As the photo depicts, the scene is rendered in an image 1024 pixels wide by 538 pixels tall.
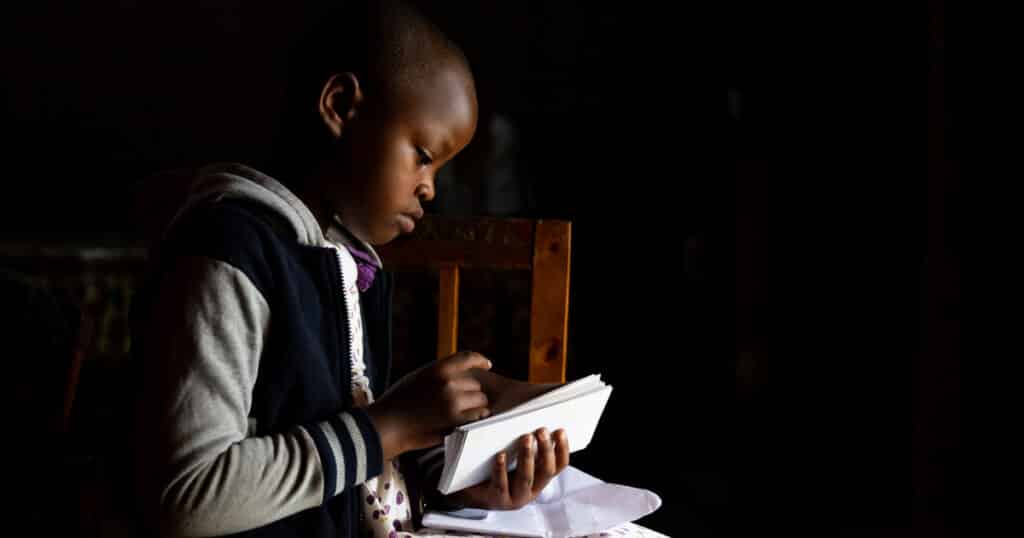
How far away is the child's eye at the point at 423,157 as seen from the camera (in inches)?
29.1

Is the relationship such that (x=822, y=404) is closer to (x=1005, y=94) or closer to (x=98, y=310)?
(x=1005, y=94)

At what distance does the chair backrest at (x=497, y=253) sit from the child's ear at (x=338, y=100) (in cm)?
36

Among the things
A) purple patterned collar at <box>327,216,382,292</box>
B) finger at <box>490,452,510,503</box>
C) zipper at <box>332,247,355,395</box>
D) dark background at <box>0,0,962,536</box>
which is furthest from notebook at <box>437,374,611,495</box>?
dark background at <box>0,0,962,536</box>

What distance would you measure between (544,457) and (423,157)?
27 centimetres

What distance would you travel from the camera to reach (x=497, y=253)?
3.57 feet

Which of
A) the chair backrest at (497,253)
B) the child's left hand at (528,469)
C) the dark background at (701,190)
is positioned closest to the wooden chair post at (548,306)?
the chair backrest at (497,253)

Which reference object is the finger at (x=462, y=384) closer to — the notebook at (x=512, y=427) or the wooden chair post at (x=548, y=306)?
the notebook at (x=512, y=427)

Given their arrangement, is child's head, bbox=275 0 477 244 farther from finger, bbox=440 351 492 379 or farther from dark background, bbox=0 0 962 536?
dark background, bbox=0 0 962 536

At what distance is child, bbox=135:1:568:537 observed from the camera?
0.59m

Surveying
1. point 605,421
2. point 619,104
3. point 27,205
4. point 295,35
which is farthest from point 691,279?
point 27,205

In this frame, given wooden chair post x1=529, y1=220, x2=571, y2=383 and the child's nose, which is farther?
wooden chair post x1=529, y1=220, x2=571, y2=383

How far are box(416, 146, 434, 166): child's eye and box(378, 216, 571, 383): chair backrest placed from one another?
0.33 meters

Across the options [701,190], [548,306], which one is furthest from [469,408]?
[701,190]

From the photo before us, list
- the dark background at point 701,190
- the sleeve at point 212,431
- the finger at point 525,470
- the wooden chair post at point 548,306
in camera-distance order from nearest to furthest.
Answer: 1. the sleeve at point 212,431
2. the finger at point 525,470
3. the wooden chair post at point 548,306
4. the dark background at point 701,190
